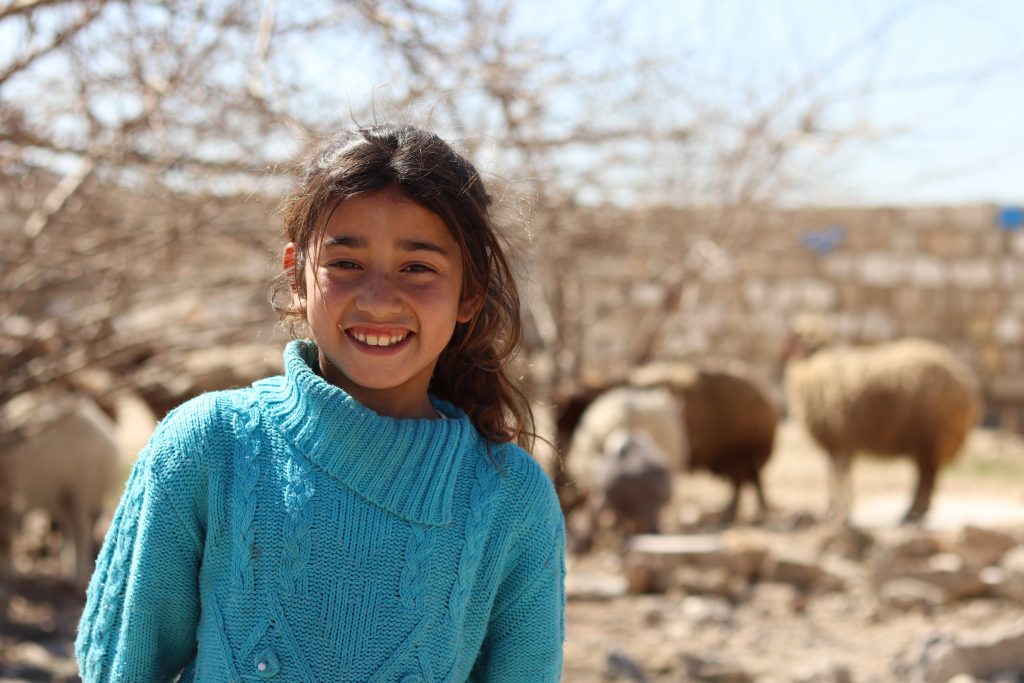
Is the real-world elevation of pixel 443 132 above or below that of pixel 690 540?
above

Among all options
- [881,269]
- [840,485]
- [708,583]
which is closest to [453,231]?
[708,583]

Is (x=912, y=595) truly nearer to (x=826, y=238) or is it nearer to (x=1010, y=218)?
(x=826, y=238)

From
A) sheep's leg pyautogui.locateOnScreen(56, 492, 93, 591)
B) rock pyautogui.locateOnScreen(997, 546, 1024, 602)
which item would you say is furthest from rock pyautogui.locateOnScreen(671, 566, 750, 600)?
sheep's leg pyautogui.locateOnScreen(56, 492, 93, 591)

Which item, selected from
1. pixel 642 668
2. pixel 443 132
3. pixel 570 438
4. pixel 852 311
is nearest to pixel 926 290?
pixel 852 311

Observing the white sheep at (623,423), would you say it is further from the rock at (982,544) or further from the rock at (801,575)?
the rock at (982,544)

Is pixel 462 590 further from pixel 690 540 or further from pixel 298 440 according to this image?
pixel 690 540

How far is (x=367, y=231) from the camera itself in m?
1.68

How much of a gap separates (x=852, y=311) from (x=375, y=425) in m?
14.4

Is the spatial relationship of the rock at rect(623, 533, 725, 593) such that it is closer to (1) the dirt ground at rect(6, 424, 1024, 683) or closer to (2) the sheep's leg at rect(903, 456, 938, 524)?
(1) the dirt ground at rect(6, 424, 1024, 683)

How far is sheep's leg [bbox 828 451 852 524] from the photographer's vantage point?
8477mm

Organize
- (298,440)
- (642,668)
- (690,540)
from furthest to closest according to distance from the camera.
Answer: (690,540) → (642,668) → (298,440)

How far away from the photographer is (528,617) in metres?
1.71

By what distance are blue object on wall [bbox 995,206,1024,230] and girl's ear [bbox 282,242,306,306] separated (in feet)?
48.5

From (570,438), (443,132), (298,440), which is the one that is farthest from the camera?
(570,438)
